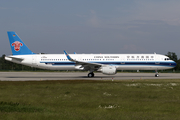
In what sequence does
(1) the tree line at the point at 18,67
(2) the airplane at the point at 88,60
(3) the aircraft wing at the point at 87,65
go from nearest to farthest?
(3) the aircraft wing at the point at 87,65 < (2) the airplane at the point at 88,60 < (1) the tree line at the point at 18,67

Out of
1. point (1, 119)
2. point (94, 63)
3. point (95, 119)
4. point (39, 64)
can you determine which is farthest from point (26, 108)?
point (39, 64)

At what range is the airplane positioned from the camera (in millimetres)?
39556

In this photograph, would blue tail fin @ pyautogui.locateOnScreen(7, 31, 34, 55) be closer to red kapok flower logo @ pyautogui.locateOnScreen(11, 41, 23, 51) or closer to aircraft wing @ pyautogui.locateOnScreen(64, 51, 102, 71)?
red kapok flower logo @ pyautogui.locateOnScreen(11, 41, 23, 51)

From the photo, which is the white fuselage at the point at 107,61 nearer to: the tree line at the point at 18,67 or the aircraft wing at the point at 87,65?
the aircraft wing at the point at 87,65

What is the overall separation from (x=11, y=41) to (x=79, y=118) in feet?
118

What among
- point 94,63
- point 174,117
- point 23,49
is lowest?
point 174,117

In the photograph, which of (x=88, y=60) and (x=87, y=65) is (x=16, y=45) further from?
(x=87, y=65)

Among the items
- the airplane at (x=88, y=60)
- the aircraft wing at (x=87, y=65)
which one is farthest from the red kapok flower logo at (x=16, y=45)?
the aircraft wing at (x=87, y=65)

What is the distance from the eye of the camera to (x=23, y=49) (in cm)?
4206

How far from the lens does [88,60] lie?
135ft

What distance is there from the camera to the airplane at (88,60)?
3956 cm

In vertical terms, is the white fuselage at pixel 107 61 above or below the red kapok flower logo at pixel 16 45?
below

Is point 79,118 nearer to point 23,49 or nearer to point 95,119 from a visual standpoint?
point 95,119

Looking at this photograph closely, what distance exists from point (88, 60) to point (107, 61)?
356cm
